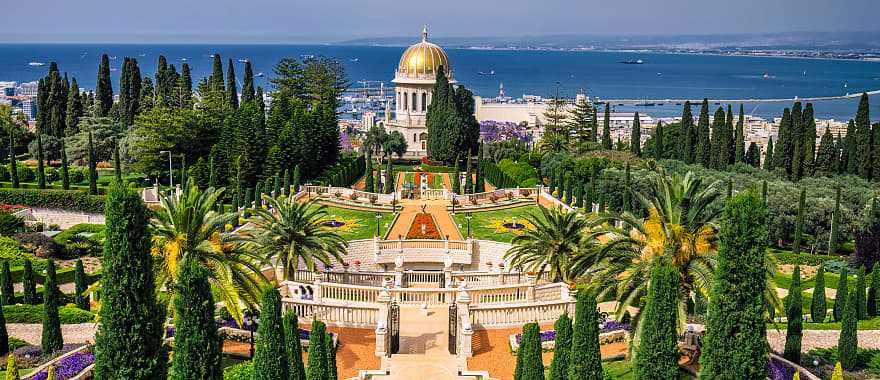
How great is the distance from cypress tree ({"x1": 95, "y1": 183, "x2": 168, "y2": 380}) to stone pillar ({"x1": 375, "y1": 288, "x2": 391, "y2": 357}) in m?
10.6

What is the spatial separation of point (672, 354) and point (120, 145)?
179ft

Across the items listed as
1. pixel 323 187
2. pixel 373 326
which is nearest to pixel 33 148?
pixel 323 187

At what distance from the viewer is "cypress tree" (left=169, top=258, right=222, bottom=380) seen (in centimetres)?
1608

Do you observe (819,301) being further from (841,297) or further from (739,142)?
(739,142)

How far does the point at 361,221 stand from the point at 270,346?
3235 cm

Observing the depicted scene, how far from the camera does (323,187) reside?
186 ft

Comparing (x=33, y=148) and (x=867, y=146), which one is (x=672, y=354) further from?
(x=33, y=148)

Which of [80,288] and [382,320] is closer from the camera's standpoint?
[382,320]

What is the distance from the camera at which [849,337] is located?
25.1m

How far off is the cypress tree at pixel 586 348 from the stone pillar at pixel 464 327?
304 inches

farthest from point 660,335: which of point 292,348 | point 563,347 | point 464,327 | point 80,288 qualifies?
point 80,288

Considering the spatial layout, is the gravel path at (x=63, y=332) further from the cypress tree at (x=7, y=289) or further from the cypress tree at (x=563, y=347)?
the cypress tree at (x=563, y=347)

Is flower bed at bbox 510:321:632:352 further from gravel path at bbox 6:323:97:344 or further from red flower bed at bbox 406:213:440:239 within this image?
red flower bed at bbox 406:213:440:239

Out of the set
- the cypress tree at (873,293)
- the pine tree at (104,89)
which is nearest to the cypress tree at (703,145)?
the cypress tree at (873,293)
